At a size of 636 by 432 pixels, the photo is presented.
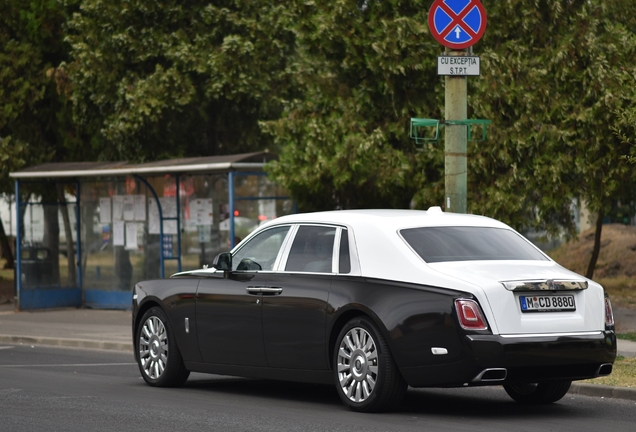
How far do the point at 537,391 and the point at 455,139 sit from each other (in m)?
3.83

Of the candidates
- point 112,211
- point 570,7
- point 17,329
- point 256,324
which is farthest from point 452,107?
point 112,211

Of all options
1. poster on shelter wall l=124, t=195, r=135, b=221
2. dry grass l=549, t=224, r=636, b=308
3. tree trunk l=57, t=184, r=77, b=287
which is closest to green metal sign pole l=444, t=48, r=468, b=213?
poster on shelter wall l=124, t=195, r=135, b=221

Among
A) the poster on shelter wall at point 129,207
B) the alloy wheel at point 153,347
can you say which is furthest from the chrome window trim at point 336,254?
the poster on shelter wall at point 129,207

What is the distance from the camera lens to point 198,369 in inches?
460

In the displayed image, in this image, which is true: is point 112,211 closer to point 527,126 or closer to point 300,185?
point 300,185

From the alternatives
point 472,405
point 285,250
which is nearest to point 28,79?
point 285,250

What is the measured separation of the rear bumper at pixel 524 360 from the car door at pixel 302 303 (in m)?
1.05

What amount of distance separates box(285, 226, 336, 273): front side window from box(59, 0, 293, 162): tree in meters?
13.3

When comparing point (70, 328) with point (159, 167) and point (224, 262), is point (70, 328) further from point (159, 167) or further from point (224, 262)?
point (224, 262)

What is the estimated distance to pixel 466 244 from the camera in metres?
10.4

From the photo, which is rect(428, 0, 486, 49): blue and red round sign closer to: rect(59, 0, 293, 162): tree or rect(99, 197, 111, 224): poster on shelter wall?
rect(59, 0, 293, 162): tree

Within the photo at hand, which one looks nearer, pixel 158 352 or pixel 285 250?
pixel 285 250

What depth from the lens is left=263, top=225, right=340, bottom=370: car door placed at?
1038 centimetres

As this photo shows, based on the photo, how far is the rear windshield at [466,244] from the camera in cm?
1016
